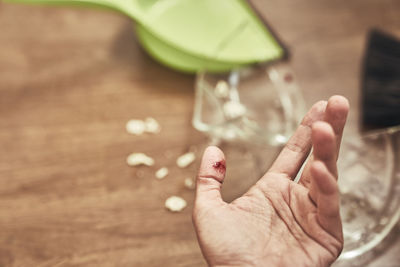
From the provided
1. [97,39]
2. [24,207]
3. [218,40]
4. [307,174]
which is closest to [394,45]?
[218,40]

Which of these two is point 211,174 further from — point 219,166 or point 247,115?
point 247,115

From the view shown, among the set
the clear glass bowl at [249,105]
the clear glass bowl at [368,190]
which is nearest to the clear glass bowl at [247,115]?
the clear glass bowl at [249,105]

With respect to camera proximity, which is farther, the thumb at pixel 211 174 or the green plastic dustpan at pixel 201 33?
the green plastic dustpan at pixel 201 33

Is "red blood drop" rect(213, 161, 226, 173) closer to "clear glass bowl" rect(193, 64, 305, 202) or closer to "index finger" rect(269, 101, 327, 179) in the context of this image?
"index finger" rect(269, 101, 327, 179)

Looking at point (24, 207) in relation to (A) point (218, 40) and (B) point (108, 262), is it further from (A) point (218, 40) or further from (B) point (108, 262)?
(A) point (218, 40)

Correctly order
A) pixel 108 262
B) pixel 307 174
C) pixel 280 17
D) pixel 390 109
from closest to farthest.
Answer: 1. pixel 307 174
2. pixel 108 262
3. pixel 390 109
4. pixel 280 17

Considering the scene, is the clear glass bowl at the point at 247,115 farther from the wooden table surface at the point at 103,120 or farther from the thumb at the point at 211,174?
the thumb at the point at 211,174
